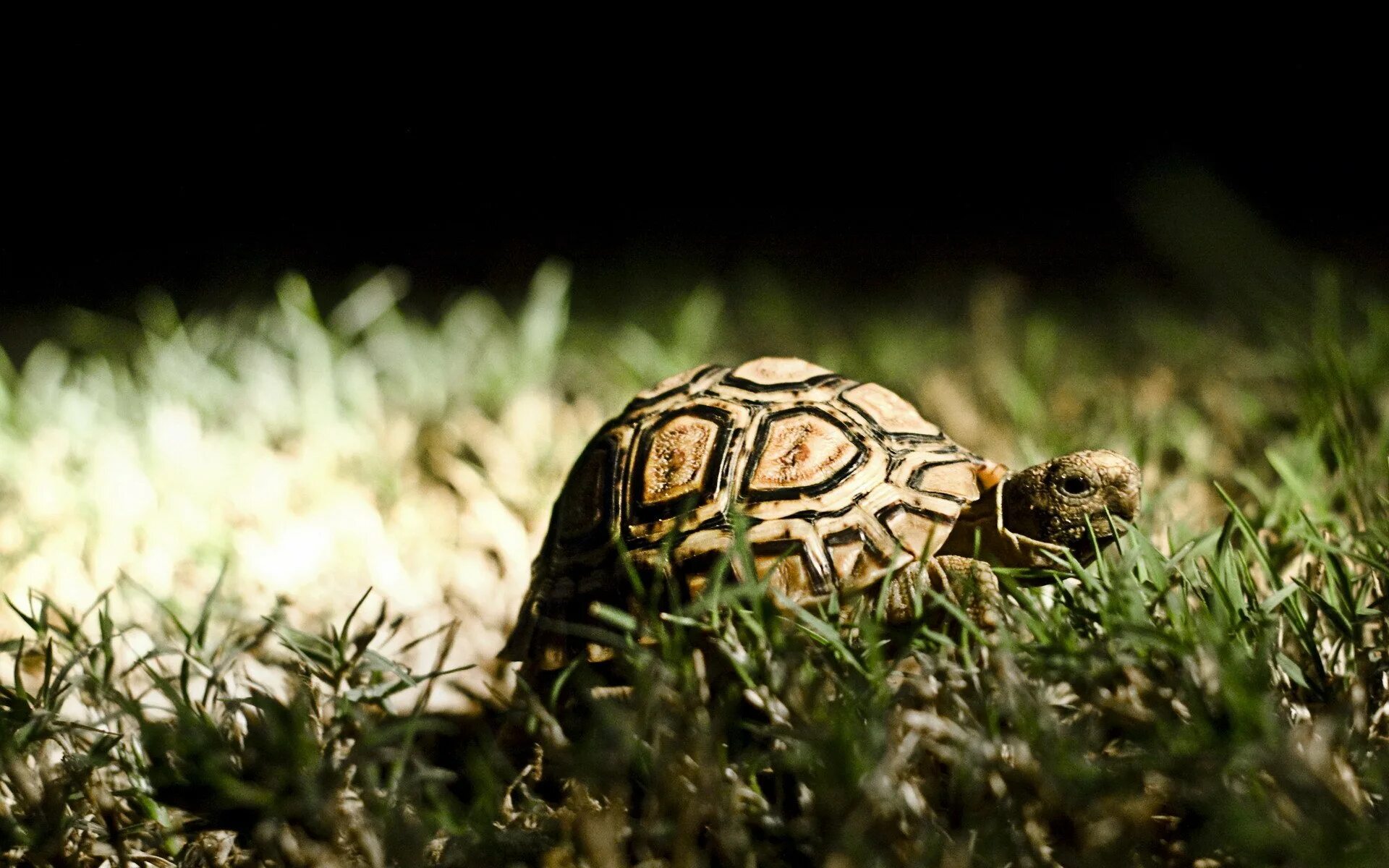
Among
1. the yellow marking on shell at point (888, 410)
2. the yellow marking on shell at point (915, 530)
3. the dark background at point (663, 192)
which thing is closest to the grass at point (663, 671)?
the yellow marking on shell at point (915, 530)

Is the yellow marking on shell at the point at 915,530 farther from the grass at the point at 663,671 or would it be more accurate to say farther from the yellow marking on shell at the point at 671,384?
the yellow marking on shell at the point at 671,384

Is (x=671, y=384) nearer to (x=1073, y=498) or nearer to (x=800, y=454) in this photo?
(x=800, y=454)

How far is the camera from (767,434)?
194 cm

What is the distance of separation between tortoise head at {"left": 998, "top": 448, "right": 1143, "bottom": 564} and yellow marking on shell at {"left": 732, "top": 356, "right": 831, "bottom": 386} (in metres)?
0.56

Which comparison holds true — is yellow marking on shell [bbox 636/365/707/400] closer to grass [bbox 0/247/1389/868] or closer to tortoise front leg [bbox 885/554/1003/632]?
grass [bbox 0/247/1389/868]

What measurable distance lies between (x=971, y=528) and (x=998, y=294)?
264cm

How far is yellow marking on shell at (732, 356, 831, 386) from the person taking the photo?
6.90ft

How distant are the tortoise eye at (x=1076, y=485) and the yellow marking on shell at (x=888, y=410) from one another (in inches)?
14.4

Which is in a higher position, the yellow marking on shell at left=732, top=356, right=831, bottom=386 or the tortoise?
the yellow marking on shell at left=732, top=356, right=831, bottom=386

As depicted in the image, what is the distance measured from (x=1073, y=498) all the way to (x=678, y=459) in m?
0.82

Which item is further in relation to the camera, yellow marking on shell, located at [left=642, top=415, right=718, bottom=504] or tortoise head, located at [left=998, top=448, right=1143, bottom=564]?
yellow marking on shell, located at [left=642, top=415, right=718, bottom=504]

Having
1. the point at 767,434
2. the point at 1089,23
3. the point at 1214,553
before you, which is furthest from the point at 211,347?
the point at 1089,23

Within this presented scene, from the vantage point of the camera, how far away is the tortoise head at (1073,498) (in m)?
1.73

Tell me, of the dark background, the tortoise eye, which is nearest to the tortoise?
the tortoise eye
